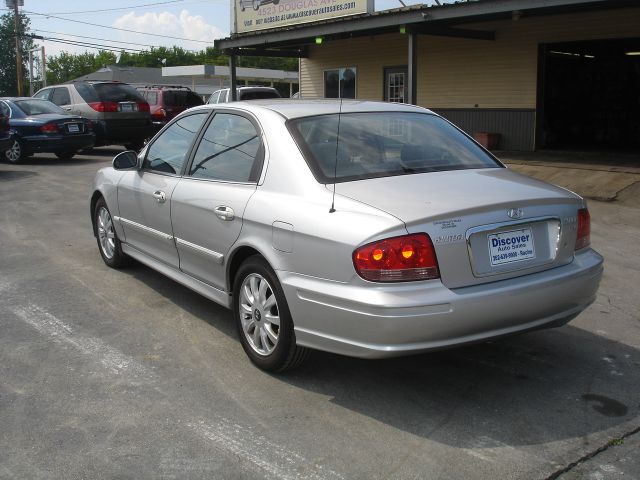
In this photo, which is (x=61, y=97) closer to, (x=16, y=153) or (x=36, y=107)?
(x=36, y=107)

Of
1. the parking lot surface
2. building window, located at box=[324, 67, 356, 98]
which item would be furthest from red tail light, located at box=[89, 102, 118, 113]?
the parking lot surface

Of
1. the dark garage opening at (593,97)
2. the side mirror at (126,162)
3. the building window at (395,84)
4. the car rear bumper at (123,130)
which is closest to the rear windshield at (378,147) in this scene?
the side mirror at (126,162)

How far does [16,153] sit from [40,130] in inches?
33.6

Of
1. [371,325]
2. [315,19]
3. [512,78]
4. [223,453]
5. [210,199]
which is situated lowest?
[223,453]

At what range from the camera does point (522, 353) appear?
4680mm

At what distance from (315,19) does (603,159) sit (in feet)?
24.8

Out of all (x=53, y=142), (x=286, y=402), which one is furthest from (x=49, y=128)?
(x=286, y=402)

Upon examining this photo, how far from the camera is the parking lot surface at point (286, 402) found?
3.31 meters

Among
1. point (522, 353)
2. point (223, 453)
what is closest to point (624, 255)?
point (522, 353)

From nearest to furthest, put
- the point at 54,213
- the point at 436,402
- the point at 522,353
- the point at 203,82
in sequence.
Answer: the point at 436,402
the point at 522,353
the point at 54,213
the point at 203,82

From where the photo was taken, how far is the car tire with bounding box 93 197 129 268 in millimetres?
6699

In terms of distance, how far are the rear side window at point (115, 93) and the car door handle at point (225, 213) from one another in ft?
46.8

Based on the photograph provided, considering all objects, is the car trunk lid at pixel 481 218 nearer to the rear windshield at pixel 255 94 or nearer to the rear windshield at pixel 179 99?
the rear windshield at pixel 179 99

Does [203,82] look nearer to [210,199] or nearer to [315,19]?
[315,19]
